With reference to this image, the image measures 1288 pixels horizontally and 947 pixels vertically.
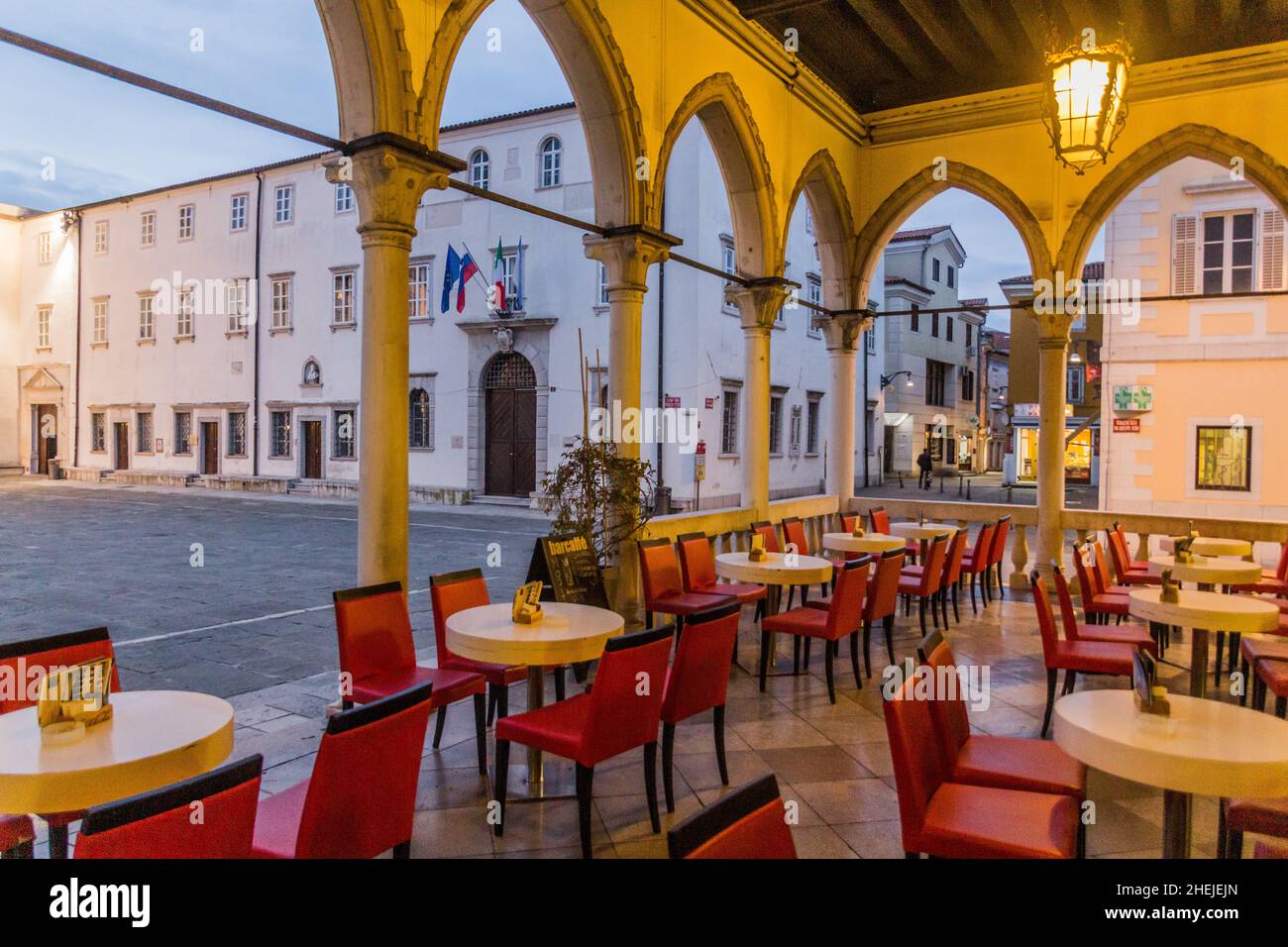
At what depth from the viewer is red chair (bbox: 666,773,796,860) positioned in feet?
4.77

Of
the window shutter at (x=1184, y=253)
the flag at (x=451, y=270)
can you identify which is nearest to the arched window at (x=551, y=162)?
the flag at (x=451, y=270)

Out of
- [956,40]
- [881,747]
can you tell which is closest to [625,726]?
[881,747]

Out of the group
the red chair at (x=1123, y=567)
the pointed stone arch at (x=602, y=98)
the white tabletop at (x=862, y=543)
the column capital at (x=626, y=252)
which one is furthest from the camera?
the red chair at (x=1123, y=567)

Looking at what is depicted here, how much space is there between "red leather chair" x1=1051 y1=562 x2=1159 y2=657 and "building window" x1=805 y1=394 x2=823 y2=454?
16.9m

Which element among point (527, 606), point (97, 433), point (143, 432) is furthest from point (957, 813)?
point (97, 433)

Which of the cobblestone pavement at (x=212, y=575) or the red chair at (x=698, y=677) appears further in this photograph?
the cobblestone pavement at (x=212, y=575)

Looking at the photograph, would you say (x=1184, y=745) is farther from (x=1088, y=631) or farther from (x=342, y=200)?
(x=342, y=200)

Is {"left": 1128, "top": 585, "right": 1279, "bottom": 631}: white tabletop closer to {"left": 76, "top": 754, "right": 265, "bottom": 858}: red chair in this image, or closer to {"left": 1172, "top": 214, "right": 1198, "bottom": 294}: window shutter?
{"left": 76, "top": 754, "right": 265, "bottom": 858}: red chair

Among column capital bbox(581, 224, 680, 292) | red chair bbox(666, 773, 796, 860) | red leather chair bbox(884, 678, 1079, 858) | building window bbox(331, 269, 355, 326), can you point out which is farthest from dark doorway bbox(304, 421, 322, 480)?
red chair bbox(666, 773, 796, 860)

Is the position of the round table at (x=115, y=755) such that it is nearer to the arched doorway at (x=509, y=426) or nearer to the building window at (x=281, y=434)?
the arched doorway at (x=509, y=426)

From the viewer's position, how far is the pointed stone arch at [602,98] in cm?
558

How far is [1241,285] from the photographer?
12.4m

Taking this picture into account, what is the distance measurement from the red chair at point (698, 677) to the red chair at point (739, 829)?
1.71m

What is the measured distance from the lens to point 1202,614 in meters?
4.02
